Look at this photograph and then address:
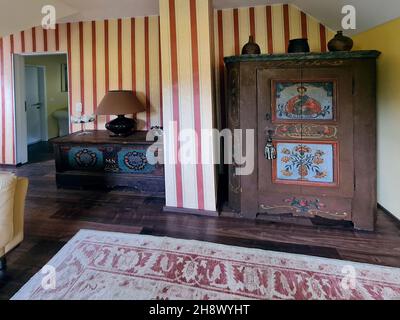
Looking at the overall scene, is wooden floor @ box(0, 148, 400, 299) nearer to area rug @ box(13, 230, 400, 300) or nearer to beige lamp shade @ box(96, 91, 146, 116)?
area rug @ box(13, 230, 400, 300)

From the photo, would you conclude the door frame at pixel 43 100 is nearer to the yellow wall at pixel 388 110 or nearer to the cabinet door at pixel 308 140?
the cabinet door at pixel 308 140

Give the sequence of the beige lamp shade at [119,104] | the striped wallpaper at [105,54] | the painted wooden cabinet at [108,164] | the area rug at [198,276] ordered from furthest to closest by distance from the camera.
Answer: the striped wallpaper at [105,54] < the beige lamp shade at [119,104] < the painted wooden cabinet at [108,164] < the area rug at [198,276]

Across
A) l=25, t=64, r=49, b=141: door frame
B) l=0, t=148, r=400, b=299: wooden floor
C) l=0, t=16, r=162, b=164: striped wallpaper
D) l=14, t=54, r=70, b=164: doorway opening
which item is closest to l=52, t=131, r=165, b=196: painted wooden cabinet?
l=0, t=148, r=400, b=299: wooden floor

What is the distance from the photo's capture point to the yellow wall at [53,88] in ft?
21.9

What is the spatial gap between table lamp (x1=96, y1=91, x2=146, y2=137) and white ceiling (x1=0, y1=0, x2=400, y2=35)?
1.13 metres

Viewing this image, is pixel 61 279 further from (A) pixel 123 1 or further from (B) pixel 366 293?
(A) pixel 123 1

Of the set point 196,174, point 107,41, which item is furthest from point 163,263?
point 107,41

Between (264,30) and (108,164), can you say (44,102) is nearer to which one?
(108,164)

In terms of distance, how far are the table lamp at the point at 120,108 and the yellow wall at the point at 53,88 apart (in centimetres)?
366

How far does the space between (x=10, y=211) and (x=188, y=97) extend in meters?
1.84

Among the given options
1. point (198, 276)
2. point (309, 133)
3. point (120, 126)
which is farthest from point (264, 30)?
point (198, 276)

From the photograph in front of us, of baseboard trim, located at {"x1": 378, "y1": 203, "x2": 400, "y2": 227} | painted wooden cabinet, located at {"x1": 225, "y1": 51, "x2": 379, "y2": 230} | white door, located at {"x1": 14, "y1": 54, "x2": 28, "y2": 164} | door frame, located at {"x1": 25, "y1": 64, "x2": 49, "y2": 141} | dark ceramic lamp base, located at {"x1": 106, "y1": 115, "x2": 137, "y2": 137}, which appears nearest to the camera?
painted wooden cabinet, located at {"x1": 225, "y1": 51, "x2": 379, "y2": 230}

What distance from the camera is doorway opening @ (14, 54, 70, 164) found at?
6.06 m

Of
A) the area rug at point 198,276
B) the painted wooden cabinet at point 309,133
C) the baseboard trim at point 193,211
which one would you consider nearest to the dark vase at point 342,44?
the painted wooden cabinet at point 309,133
